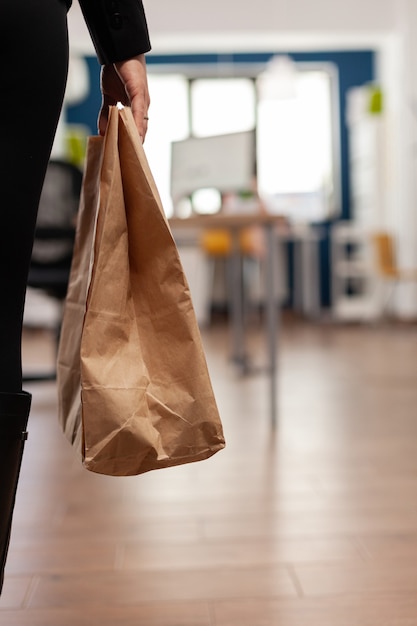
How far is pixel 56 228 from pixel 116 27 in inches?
99.2

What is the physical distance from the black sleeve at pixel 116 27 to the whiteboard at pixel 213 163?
105 inches

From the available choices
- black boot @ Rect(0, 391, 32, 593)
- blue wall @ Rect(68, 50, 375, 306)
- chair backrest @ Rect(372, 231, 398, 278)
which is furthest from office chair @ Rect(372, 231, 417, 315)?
black boot @ Rect(0, 391, 32, 593)

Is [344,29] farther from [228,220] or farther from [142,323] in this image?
[142,323]

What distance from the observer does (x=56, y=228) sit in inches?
136

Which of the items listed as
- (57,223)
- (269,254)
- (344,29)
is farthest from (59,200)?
(344,29)

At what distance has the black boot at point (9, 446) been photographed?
88 centimetres

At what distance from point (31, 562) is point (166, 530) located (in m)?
0.29

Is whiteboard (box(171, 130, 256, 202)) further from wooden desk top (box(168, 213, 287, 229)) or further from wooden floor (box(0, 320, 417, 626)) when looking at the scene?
wooden floor (box(0, 320, 417, 626))

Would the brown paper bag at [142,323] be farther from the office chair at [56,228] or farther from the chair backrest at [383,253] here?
the chair backrest at [383,253]

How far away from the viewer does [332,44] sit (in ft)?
24.6

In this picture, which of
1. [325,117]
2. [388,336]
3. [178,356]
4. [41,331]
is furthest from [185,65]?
[178,356]

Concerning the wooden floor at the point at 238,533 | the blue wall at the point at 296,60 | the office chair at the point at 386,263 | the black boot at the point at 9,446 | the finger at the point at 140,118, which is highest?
the blue wall at the point at 296,60

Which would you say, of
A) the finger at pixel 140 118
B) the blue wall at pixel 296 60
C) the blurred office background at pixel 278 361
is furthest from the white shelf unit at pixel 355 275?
the finger at pixel 140 118

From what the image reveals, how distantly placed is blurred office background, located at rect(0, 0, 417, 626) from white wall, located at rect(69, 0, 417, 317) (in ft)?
0.06
